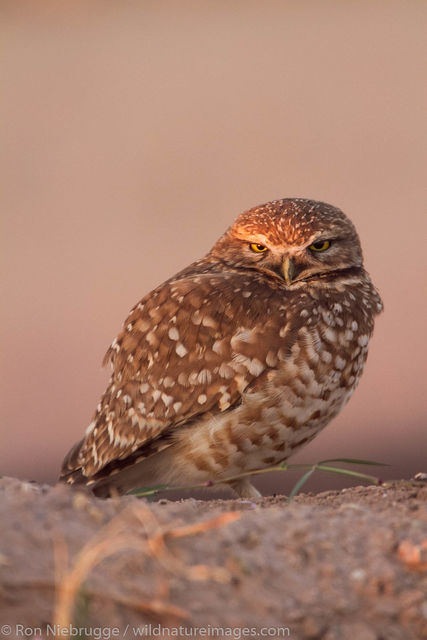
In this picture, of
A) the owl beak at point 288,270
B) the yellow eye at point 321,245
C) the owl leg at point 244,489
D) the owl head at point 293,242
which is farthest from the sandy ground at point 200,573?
the yellow eye at point 321,245

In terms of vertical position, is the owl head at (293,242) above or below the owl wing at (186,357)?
above

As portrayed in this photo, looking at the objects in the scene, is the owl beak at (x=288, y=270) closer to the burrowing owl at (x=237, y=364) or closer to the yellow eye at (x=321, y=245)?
the burrowing owl at (x=237, y=364)

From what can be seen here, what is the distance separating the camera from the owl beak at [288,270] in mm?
4340

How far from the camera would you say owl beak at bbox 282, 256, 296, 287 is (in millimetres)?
4340

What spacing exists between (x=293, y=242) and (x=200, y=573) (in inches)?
92.9

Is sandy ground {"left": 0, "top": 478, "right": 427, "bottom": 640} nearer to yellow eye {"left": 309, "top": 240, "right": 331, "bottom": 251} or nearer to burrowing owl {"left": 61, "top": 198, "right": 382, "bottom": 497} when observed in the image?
burrowing owl {"left": 61, "top": 198, "right": 382, "bottom": 497}

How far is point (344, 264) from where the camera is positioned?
181 inches

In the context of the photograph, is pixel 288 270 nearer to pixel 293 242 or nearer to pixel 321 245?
pixel 293 242

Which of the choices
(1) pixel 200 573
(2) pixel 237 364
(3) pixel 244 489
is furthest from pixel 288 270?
(1) pixel 200 573

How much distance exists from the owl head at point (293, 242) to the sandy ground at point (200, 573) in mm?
1845

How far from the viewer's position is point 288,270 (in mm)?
4359

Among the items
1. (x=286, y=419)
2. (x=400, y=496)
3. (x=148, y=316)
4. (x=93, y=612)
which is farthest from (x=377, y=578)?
(x=148, y=316)

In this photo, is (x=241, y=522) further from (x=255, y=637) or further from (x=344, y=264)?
(x=344, y=264)

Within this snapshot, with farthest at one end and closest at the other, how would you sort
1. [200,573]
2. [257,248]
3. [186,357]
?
1. [257,248]
2. [186,357]
3. [200,573]
